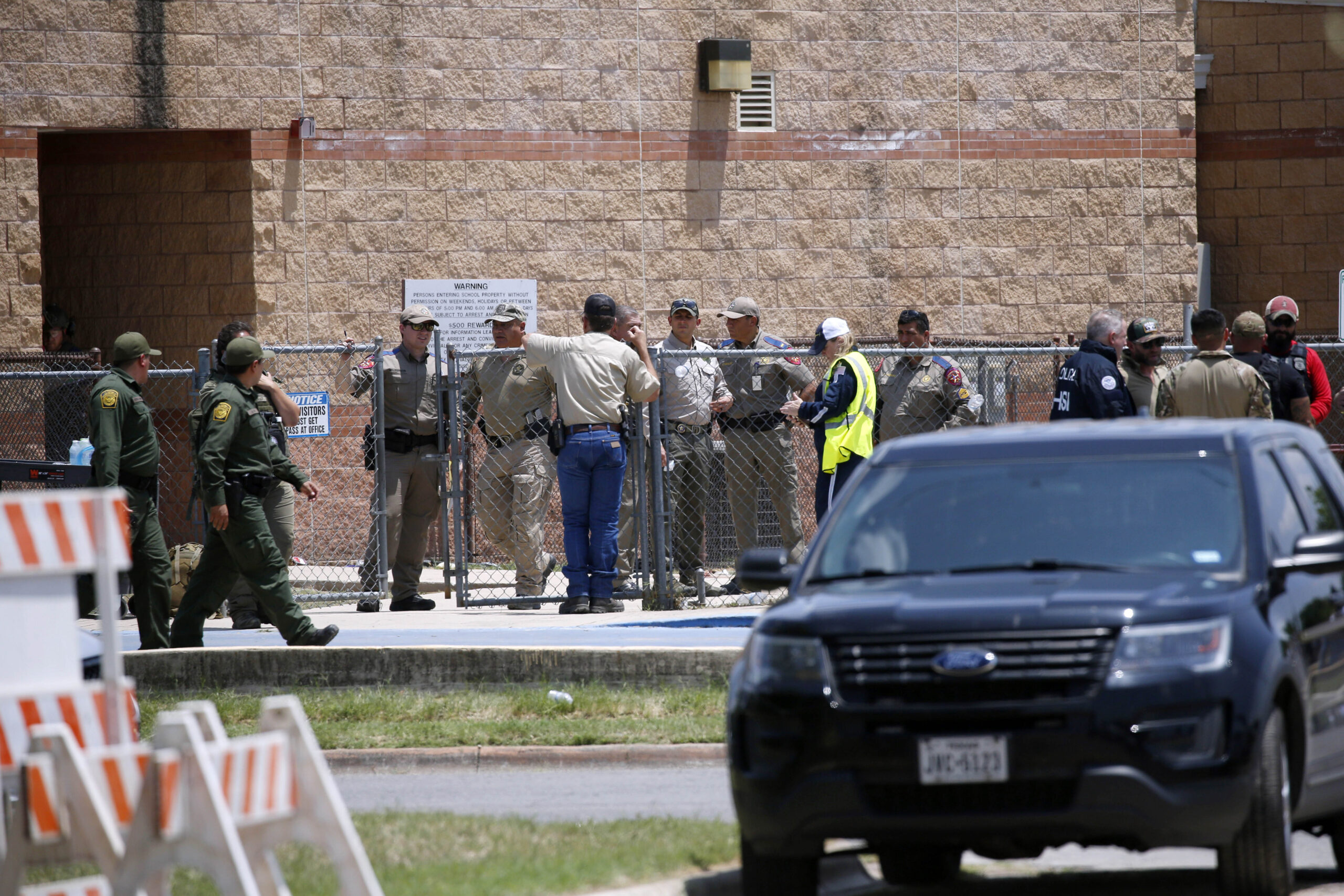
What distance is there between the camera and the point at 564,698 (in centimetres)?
1041

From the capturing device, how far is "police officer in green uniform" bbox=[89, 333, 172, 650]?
11680mm

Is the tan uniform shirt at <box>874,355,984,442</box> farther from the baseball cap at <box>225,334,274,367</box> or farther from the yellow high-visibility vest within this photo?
the baseball cap at <box>225,334,274,367</box>

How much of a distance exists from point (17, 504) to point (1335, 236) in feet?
62.0

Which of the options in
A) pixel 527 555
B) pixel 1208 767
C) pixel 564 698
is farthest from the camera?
pixel 527 555

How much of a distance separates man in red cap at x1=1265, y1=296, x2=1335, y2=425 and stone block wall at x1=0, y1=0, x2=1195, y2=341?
6.33 metres

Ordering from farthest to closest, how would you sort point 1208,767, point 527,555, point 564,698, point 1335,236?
point 1335,236
point 527,555
point 564,698
point 1208,767

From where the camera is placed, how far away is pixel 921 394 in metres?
14.2

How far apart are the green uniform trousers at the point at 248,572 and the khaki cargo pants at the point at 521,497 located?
339cm

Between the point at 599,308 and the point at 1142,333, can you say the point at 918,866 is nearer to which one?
the point at 1142,333

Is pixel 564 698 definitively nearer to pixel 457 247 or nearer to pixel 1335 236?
pixel 457 247

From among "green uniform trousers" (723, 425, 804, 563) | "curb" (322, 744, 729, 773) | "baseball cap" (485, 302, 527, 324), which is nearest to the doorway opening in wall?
"baseball cap" (485, 302, 527, 324)

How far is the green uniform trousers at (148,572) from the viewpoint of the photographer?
11.7 metres

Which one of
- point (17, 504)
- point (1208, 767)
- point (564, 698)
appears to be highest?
point (17, 504)

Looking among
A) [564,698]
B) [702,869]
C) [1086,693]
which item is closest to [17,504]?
[702,869]
